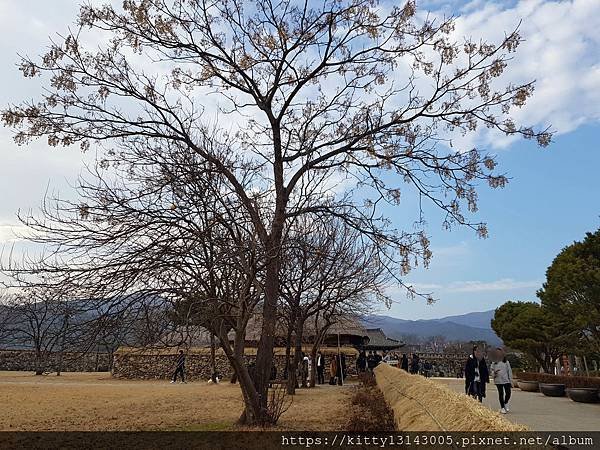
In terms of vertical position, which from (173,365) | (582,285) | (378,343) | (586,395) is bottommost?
(586,395)

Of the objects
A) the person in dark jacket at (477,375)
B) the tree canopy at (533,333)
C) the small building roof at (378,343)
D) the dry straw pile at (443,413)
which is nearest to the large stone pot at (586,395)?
the person in dark jacket at (477,375)

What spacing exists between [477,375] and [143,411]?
30.4 feet

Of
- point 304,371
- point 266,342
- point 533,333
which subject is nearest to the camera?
point 266,342

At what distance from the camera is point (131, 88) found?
1127 centimetres

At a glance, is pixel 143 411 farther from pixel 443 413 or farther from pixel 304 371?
pixel 304 371

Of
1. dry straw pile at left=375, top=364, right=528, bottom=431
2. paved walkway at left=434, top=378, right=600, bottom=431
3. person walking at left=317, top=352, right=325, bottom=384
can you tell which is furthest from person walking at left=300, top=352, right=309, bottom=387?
dry straw pile at left=375, top=364, right=528, bottom=431

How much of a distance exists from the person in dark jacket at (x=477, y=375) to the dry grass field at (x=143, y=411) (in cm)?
362

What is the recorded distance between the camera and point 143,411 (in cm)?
1548

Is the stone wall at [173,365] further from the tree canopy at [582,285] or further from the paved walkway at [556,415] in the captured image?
the paved walkway at [556,415]

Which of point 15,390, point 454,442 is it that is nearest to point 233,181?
point 454,442

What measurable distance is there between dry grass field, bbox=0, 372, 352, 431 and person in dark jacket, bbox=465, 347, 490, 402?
362 cm

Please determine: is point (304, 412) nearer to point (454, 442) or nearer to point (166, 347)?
point (166, 347)

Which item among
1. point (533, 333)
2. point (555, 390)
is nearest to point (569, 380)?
point (555, 390)

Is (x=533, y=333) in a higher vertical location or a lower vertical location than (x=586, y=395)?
higher
